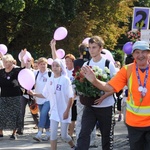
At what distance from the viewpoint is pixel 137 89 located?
557 cm

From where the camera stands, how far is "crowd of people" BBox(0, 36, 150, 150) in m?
5.63

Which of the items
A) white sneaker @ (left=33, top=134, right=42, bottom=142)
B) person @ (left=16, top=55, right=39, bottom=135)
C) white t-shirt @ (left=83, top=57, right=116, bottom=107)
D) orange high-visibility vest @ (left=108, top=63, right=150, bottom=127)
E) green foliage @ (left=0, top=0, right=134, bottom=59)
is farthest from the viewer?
green foliage @ (left=0, top=0, right=134, bottom=59)

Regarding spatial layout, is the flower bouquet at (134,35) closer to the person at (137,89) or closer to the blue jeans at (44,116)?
the blue jeans at (44,116)

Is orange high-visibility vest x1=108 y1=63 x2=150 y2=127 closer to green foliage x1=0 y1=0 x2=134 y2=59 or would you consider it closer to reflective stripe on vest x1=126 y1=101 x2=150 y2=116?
reflective stripe on vest x1=126 y1=101 x2=150 y2=116

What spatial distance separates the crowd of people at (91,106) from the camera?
563 centimetres

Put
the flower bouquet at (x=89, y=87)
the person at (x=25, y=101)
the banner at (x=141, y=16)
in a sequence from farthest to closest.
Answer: the banner at (x=141, y=16) → the person at (x=25, y=101) → the flower bouquet at (x=89, y=87)

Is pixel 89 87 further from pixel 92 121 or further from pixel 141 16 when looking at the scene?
pixel 141 16

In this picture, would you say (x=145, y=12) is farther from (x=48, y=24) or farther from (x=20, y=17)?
(x=20, y=17)

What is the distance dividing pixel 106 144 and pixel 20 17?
2695 centimetres

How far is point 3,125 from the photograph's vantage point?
10.5m

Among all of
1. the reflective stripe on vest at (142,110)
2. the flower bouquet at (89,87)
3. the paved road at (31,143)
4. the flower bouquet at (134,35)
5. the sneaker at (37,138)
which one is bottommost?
the paved road at (31,143)

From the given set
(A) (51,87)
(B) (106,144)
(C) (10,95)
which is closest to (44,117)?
(C) (10,95)

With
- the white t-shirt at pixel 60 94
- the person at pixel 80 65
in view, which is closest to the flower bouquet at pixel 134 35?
the person at pixel 80 65

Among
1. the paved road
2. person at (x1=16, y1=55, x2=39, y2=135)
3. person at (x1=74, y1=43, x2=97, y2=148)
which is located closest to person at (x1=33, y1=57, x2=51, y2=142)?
person at (x1=16, y1=55, x2=39, y2=135)
